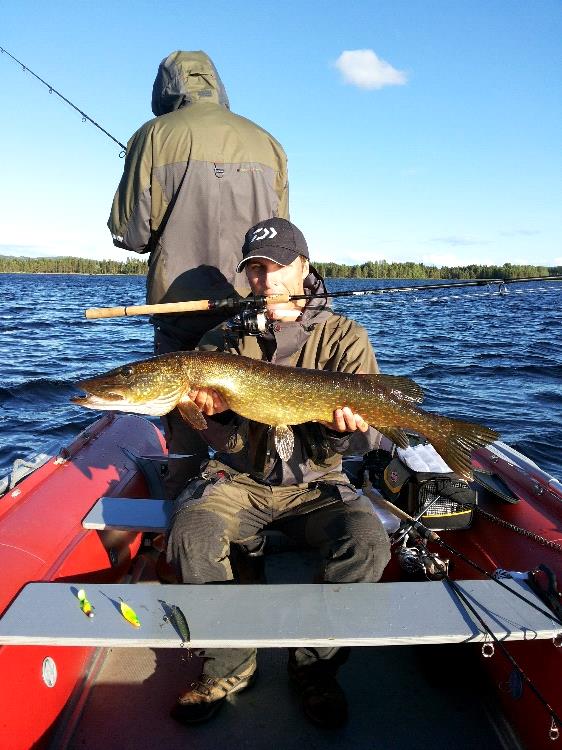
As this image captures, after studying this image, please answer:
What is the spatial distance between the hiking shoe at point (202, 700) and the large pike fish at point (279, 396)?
1128mm

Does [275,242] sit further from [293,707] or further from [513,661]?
[293,707]

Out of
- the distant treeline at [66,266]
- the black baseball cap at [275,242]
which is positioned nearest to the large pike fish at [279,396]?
the black baseball cap at [275,242]

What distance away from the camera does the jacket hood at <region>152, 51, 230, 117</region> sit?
13.1ft

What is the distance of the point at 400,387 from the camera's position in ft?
10.5

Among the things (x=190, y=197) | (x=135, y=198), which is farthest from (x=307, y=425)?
(x=135, y=198)

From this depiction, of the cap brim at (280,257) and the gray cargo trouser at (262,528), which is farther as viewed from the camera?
the cap brim at (280,257)

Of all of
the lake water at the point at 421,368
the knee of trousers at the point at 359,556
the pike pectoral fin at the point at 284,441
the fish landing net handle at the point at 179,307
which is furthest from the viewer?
the lake water at the point at 421,368

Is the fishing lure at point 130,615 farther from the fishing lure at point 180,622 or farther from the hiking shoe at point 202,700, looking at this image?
the hiking shoe at point 202,700

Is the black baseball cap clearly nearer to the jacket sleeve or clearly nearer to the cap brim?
the cap brim

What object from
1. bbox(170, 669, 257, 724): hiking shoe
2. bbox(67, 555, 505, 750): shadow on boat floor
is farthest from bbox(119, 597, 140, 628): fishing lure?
bbox(67, 555, 505, 750): shadow on boat floor

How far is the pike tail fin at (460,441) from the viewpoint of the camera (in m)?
3.10

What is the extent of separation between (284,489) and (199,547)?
1.93 feet

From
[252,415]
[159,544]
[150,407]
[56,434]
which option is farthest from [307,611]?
[56,434]

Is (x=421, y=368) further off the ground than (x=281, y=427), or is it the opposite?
(x=281, y=427)
